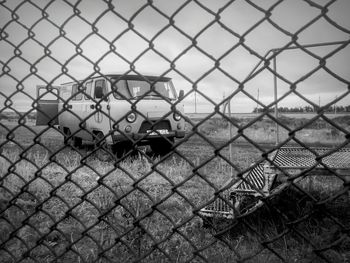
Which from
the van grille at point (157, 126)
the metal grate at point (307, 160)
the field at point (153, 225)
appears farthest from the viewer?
the van grille at point (157, 126)

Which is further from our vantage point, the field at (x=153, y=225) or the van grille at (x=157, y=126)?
the van grille at (x=157, y=126)

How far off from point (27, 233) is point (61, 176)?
6.86ft

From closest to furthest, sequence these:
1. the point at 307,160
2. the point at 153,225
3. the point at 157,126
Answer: the point at 153,225 → the point at 307,160 → the point at 157,126

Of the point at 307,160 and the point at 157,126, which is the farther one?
the point at 157,126

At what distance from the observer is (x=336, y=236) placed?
1945mm

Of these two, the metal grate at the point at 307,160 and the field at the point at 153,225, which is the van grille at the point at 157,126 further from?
the metal grate at the point at 307,160

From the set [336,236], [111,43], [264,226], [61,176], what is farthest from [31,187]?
[336,236]

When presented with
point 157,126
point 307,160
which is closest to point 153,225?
point 307,160

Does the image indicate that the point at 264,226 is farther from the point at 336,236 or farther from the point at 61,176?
the point at 61,176

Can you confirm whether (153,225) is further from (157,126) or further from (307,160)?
(157,126)

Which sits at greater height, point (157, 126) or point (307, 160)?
point (307, 160)

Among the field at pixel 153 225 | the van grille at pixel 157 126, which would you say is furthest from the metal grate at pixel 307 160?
the van grille at pixel 157 126

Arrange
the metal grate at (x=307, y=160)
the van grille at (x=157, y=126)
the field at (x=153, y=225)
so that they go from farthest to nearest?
the van grille at (x=157, y=126)
the metal grate at (x=307, y=160)
the field at (x=153, y=225)

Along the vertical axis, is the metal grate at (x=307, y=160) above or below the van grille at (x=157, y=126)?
above
